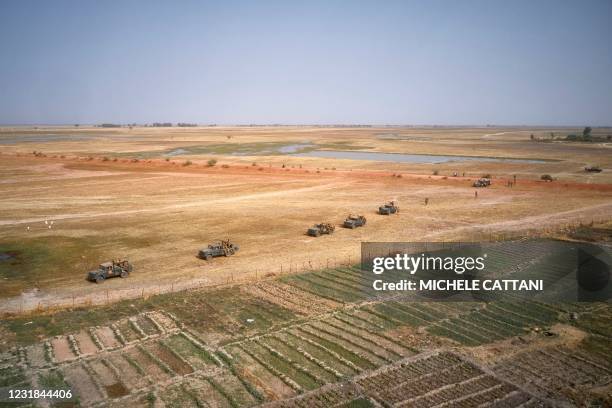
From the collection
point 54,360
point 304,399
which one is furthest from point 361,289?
point 54,360

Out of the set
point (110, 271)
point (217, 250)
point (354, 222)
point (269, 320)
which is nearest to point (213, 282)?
point (217, 250)

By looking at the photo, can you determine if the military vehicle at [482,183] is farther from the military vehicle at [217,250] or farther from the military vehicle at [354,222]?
the military vehicle at [217,250]

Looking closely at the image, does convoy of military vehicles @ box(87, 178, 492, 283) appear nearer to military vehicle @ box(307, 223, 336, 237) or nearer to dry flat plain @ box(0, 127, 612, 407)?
military vehicle @ box(307, 223, 336, 237)

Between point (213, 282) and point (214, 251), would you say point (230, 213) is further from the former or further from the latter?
point (213, 282)

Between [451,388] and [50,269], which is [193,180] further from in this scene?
[451,388]

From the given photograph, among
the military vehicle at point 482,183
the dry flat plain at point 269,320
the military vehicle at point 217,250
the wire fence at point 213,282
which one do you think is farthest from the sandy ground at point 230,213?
the military vehicle at point 482,183

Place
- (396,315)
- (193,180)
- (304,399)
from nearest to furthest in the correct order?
(304,399), (396,315), (193,180)
